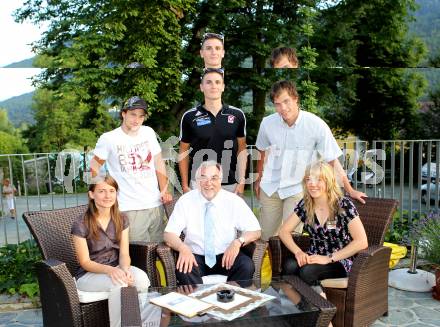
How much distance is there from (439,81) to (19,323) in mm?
4906

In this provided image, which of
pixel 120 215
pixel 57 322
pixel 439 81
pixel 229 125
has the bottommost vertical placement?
pixel 57 322

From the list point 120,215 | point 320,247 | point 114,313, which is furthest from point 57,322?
point 320,247

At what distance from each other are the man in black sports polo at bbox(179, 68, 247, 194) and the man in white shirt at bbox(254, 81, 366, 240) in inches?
8.1

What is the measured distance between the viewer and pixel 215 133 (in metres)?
3.36

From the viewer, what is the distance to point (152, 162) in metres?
3.40

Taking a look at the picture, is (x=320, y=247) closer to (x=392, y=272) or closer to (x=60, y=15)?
(x=392, y=272)

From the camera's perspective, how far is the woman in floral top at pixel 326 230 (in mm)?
2908

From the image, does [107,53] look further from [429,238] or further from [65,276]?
[429,238]

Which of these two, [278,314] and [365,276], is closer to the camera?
[278,314]

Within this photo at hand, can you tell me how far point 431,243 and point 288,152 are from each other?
1.44 meters

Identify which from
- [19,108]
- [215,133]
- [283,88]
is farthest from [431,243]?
[19,108]

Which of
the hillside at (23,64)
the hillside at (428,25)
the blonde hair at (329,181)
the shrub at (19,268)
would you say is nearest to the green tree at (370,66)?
the hillside at (428,25)

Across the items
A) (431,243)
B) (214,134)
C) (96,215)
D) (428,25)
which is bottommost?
(431,243)

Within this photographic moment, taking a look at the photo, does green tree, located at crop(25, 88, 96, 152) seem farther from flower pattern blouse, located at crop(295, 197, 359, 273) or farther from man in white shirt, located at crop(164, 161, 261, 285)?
flower pattern blouse, located at crop(295, 197, 359, 273)
